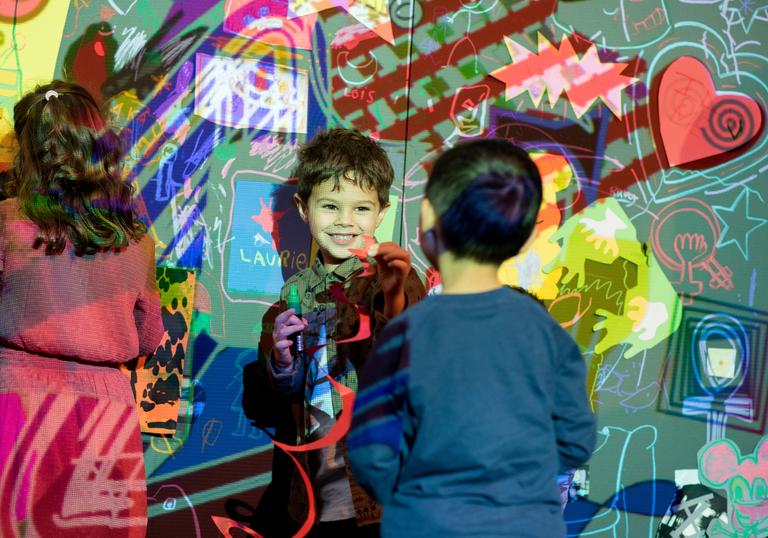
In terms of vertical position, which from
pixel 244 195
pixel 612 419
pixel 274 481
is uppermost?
pixel 244 195

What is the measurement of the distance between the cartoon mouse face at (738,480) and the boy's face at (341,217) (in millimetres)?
1439

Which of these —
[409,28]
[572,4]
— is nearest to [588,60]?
[572,4]

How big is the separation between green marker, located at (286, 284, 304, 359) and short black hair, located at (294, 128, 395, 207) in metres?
0.27

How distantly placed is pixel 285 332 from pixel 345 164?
50 centimetres

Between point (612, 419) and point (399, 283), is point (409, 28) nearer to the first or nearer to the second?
point (399, 283)

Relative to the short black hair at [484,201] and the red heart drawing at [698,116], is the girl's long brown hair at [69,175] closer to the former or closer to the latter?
the short black hair at [484,201]

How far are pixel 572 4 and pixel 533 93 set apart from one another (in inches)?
13.4

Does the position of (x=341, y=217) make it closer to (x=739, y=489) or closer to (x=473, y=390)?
(x=473, y=390)

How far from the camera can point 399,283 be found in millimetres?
1946

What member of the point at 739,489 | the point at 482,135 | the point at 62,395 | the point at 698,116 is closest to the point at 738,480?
the point at 739,489

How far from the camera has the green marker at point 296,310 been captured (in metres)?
2.29

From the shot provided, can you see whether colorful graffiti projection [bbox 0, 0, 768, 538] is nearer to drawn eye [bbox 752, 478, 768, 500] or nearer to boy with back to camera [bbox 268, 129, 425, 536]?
drawn eye [bbox 752, 478, 768, 500]

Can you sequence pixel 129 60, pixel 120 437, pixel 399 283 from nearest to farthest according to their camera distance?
1. pixel 399 283
2. pixel 120 437
3. pixel 129 60

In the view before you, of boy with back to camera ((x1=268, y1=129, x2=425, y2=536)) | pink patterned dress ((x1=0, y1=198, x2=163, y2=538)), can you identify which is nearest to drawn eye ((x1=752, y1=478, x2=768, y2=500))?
boy with back to camera ((x1=268, y1=129, x2=425, y2=536))
